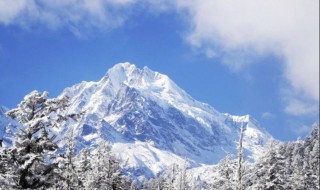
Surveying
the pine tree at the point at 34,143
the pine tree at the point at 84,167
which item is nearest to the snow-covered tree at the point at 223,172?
the pine tree at the point at 84,167

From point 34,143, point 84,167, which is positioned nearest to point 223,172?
point 84,167

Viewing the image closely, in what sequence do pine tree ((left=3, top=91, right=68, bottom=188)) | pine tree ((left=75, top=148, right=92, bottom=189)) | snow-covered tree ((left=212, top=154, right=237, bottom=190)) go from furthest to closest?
snow-covered tree ((left=212, top=154, right=237, bottom=190)) < pine tree ((left=75, top=148, right=92, bottom=189)) < pine tree ((left=3, top=91, right=68, bottom=188))

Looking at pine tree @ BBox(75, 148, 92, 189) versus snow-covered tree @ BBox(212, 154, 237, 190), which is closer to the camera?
pine tree @ BBox(75, 148, 92, 189)

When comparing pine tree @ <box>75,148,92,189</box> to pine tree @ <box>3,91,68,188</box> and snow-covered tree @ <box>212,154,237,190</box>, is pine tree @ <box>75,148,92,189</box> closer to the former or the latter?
snow-covered tree @ <box>212,154,237,190</box>

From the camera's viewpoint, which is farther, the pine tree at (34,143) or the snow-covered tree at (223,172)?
the snow-covered tree at (223,172)

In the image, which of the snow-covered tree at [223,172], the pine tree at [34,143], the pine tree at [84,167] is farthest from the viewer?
the snow-covered tree at [223,172]

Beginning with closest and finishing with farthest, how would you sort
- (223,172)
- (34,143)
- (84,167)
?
(34,143)
(84,167)
(223,172)

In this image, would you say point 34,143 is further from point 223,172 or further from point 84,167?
point 223,172

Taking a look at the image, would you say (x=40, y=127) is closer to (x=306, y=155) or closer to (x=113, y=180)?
(x=113, y=180)

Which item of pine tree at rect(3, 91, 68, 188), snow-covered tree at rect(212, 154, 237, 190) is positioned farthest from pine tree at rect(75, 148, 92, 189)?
pine tree at rect(3, 91, 68, 188)

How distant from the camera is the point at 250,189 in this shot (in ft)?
138

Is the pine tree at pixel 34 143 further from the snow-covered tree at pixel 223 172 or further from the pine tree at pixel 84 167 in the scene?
the snow-covered tree at pixel 223 172

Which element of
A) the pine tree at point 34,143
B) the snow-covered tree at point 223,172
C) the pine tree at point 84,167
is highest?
the snow-covered tree at point 223,172

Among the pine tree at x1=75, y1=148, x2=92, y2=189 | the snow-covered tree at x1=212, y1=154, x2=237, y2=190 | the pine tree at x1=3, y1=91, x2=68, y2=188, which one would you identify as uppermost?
the snow-covered tree at x1=212, y1=154, x2=237, y2=190
